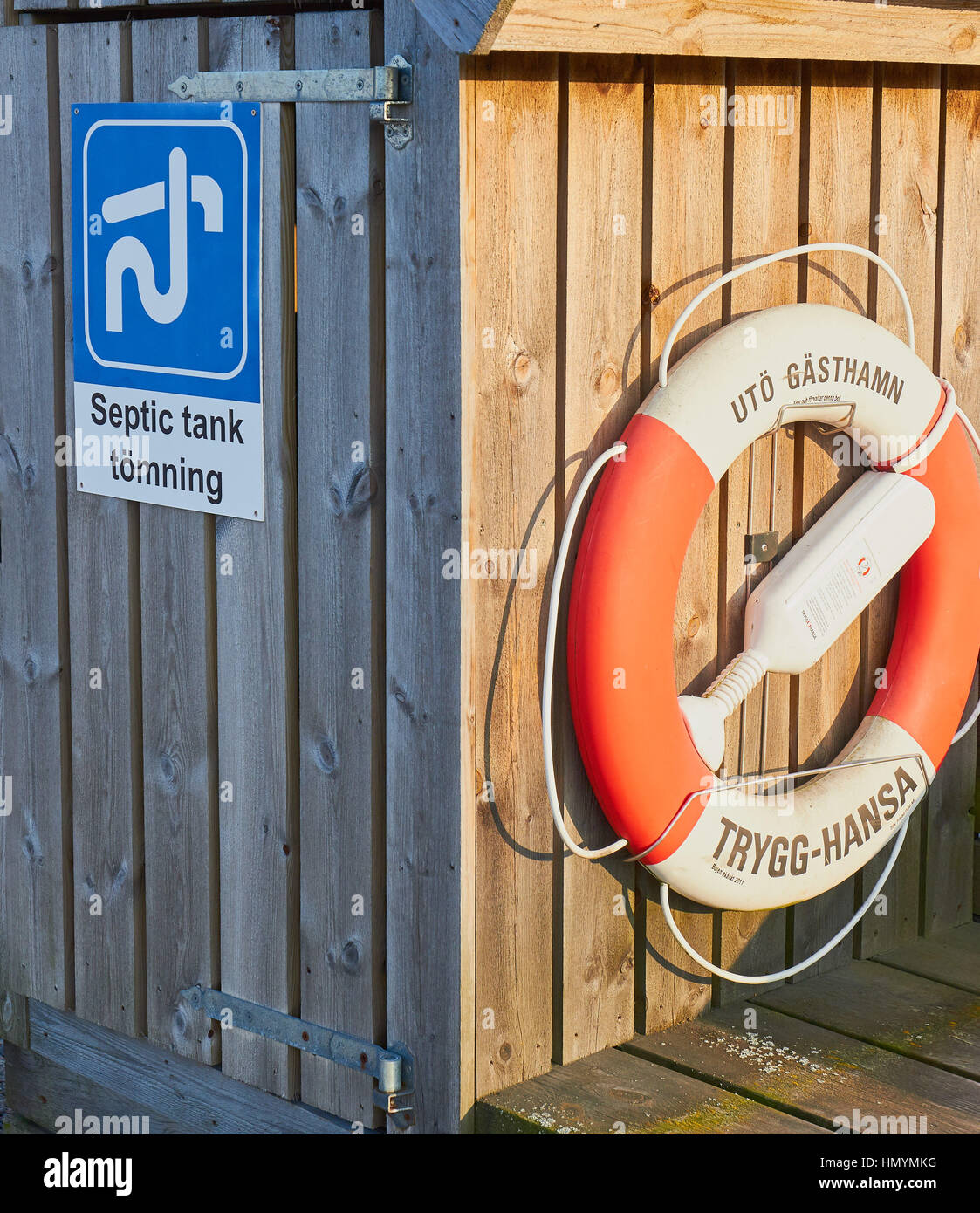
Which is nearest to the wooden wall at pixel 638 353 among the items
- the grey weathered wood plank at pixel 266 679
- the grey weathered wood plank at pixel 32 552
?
the grey weathered wood plank at pixel 266 679

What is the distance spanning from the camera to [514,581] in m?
2.13

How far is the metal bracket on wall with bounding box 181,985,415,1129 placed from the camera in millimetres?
2213

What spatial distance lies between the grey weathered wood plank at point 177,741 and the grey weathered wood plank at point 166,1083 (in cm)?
5

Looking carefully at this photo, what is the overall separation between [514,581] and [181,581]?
54 centimetres

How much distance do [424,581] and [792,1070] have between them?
860 millimetres

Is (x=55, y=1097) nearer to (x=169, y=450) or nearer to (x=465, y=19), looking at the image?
(x=169, y=450)

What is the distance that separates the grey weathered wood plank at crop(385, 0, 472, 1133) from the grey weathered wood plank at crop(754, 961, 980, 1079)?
2.10ft

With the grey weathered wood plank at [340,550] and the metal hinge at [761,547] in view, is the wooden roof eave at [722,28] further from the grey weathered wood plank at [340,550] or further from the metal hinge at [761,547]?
the metal hinge at [761,547]

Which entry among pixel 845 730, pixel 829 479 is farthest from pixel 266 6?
pixel 845 730

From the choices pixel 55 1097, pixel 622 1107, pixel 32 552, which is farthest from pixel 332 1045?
pixel 32 552

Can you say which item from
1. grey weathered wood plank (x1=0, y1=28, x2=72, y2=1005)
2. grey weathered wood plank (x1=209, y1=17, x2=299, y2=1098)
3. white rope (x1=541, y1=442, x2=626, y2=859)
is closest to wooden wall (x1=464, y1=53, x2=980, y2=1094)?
white rope (x1=541, y1=442, x2=626, y2=859)

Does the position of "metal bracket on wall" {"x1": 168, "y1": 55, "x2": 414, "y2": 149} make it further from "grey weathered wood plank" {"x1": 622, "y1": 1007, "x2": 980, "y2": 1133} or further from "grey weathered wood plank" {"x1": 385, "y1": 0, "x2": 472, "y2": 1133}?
"grey weathered wood plank" {"x1": 622, "y1": 1007, "x2": 980, "y2": 1133}

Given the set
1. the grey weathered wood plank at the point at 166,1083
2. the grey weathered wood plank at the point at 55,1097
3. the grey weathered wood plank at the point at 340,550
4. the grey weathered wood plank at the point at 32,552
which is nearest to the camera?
the grey weathered wood plank at the point at 340,550

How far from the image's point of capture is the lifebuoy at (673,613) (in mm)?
2168
